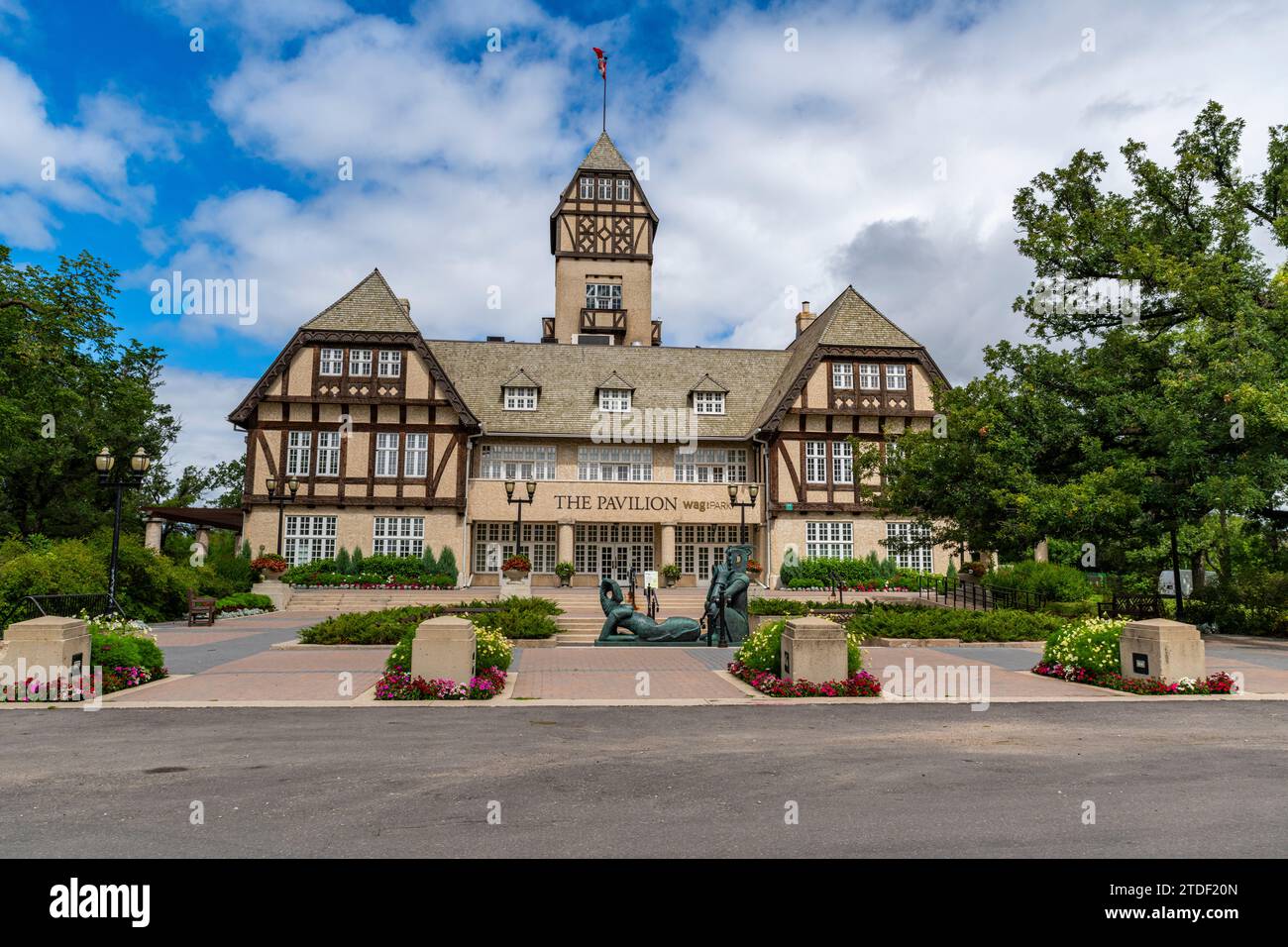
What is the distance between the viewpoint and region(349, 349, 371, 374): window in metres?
35.9

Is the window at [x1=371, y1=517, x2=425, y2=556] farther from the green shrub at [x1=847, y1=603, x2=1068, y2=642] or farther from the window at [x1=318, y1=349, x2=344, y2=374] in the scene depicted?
the green shrub at [x1=847, y1=603, x2=1068, y2=642]

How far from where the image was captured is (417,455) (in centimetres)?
3578

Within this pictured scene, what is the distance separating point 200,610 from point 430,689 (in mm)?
16498

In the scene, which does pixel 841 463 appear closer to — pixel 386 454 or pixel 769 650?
pixel 386 454

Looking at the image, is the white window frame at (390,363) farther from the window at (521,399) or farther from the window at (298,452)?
the window at (521,399)

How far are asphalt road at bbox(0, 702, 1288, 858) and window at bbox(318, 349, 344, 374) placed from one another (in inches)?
1061

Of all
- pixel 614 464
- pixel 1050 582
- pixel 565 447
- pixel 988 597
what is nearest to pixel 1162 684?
pixel 1050 582

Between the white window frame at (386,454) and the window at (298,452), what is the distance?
118 inches

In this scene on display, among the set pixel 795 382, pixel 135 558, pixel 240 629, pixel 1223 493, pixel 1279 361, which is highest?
pixel 795 382

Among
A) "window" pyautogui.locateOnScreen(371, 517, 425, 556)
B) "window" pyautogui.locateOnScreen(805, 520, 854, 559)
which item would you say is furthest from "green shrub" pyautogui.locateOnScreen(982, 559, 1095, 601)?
"window" pyautogui.locateOnScreen(371, 517, 425, 556)

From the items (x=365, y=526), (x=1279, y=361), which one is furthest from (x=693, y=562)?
(x=1279, y=361)

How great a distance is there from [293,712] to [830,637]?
7890mm

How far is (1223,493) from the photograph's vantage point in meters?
19.7
